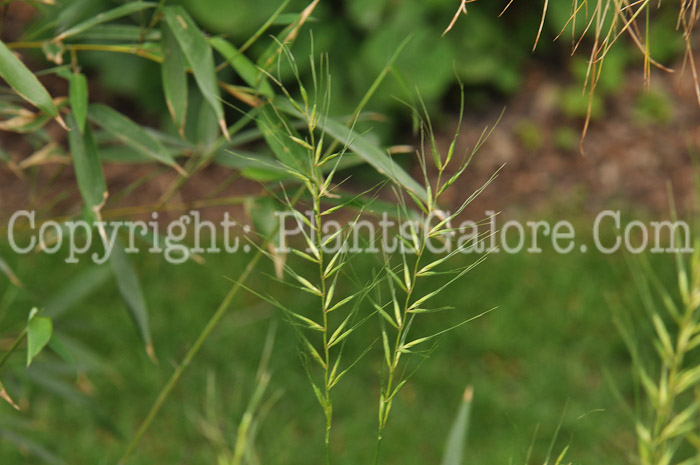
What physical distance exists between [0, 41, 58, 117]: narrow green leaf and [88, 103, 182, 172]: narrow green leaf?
20cm

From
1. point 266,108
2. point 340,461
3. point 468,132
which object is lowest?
point 340,461

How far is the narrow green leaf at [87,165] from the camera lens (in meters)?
1.02

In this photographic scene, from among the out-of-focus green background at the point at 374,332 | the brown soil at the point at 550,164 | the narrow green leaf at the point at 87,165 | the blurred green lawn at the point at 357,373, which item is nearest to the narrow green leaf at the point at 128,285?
the narrow green leaf at the point at 87,165

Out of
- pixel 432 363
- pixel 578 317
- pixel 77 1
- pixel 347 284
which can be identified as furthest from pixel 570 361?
pixel 77 1

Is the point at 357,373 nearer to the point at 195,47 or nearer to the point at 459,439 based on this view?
the point at 459,439

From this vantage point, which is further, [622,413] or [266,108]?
[622,413]

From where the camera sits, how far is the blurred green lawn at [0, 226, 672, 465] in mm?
2121

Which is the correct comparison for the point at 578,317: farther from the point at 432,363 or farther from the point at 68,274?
the point at 68,274

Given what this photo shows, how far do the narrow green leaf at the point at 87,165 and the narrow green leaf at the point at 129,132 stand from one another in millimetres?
36

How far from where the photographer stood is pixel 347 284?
264cm

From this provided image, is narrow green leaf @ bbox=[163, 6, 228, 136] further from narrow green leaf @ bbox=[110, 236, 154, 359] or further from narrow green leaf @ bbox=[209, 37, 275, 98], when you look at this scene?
narrow green leaf @ bbox=[110, 236, 154, 359]

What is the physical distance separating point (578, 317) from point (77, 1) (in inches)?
72.8

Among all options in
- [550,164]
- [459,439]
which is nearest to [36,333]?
[459,439]

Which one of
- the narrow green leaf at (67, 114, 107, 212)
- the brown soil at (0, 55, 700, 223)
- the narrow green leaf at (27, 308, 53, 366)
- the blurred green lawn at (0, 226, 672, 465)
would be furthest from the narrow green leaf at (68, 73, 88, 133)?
the brown soil at (0, 55, 700, 223)
